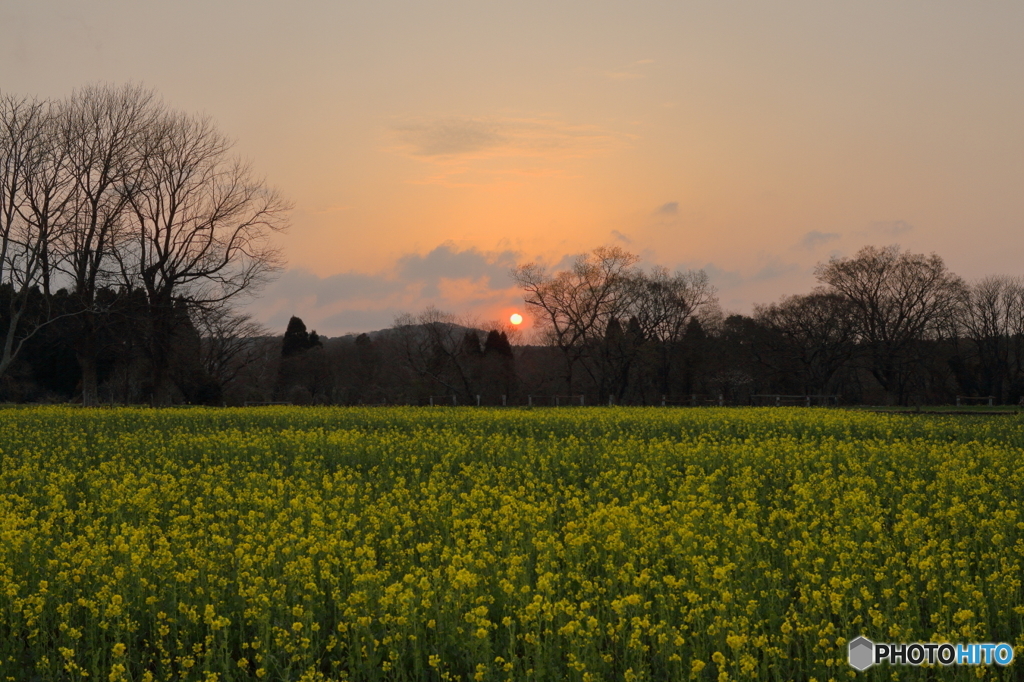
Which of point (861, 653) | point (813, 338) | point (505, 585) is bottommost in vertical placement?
point (861, 653)

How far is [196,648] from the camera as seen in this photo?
6.01 meters

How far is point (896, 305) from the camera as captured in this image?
65.8m

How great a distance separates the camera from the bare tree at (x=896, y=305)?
64062mm

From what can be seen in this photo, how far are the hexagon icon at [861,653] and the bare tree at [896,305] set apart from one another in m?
62.3

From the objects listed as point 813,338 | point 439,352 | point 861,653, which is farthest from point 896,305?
point 861,653

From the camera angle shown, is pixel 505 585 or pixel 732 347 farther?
pixel 732 347

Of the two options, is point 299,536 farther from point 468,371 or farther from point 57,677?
point 468,371

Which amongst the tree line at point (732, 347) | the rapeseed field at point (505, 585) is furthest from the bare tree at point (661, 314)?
the rapeseed field at point (505, 585)

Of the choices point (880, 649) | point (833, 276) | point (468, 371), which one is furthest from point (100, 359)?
point (880, 649)

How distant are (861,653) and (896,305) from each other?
2590 inches

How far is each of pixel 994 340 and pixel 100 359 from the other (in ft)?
221

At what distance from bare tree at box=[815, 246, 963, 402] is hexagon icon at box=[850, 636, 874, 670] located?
62.3 m

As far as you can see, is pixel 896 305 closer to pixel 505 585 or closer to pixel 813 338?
pixel 813 338

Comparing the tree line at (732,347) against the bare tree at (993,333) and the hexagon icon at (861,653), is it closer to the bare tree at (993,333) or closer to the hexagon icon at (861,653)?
the bare tree at (993,333)
